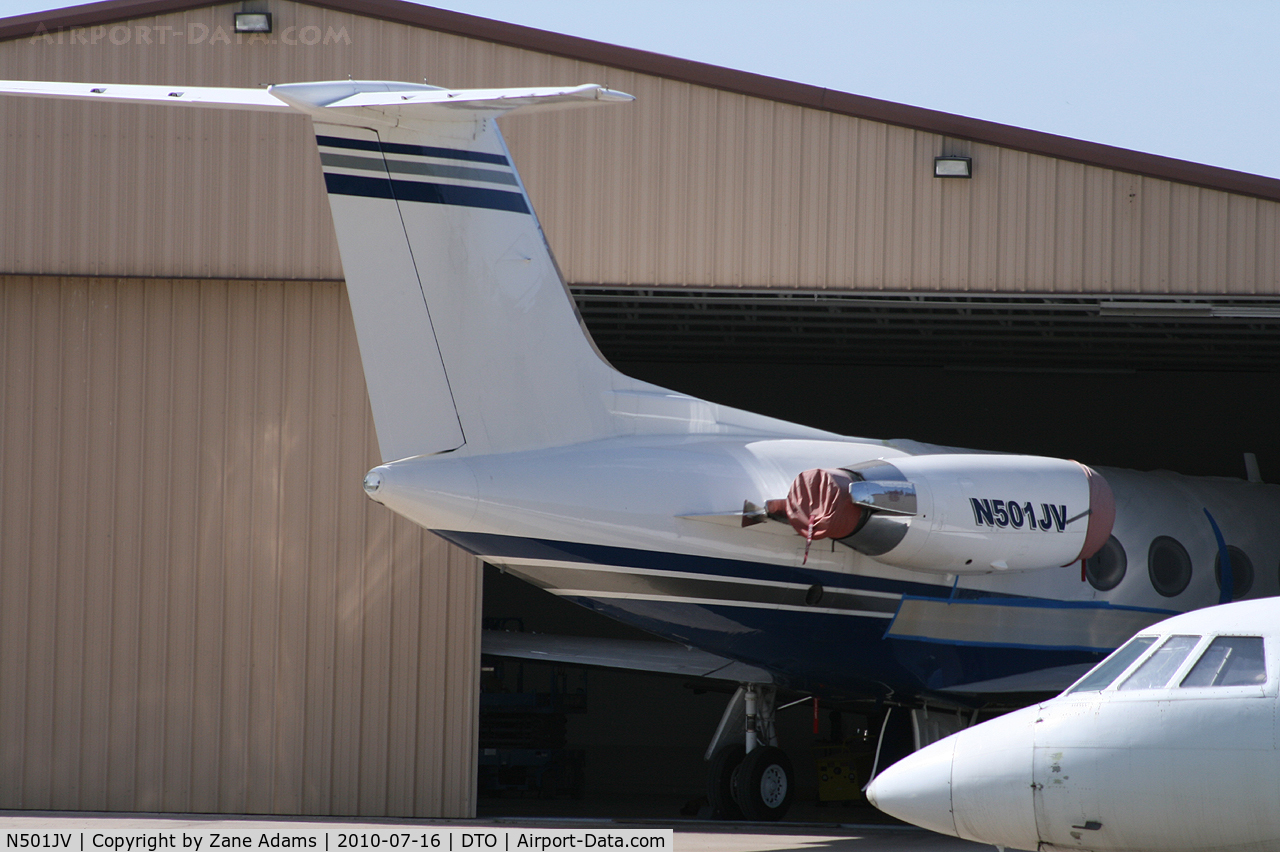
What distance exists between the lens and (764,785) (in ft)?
37.9

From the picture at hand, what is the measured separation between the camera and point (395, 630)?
11258mm

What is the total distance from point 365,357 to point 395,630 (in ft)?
11.9

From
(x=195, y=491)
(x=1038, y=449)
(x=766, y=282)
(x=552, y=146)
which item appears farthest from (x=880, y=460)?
(x=1038, y=449)

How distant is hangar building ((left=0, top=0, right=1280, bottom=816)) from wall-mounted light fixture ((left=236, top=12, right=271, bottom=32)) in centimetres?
9

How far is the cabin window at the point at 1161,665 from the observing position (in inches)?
239

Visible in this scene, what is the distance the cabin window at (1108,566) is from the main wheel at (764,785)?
10.3 feet

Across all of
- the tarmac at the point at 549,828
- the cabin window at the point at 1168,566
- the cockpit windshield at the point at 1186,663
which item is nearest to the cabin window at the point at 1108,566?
the cabin window at the point at 1168,566

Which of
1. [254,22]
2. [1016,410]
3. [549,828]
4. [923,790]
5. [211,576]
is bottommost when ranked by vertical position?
[549,828]

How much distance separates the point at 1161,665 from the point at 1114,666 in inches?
11.5

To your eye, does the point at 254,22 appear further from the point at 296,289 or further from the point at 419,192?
the point at 419,192

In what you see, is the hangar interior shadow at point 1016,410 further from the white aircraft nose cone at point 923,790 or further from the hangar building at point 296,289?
the white aircraft nose cone at point 923,790

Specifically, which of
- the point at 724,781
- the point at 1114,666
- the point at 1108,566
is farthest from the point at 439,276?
the point at 1108,566

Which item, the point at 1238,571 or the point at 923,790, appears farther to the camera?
the point at 1238,571

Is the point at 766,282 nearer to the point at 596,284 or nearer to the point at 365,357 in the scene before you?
the point at 596,284
